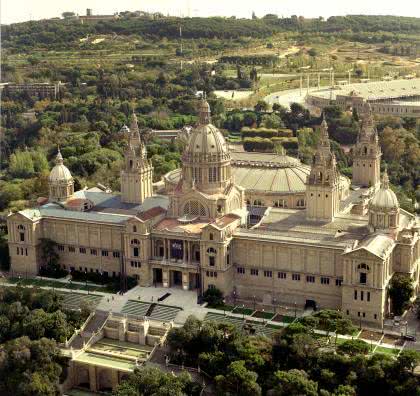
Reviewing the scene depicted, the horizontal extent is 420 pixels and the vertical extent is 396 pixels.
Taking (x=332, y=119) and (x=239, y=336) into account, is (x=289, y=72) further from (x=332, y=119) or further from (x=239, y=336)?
(x=239, y=336)

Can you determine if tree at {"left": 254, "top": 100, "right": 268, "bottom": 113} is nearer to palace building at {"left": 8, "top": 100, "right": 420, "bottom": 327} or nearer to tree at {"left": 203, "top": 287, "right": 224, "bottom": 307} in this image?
palace building at {"left": 8, "top": 100, "right": 420, "bottom": 327}

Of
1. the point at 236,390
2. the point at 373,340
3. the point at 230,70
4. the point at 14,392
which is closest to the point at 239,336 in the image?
the point at 236,390

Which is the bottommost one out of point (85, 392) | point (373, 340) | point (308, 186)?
point (85, 392)

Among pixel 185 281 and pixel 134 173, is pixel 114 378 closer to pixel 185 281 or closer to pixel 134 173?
pixel 185 281

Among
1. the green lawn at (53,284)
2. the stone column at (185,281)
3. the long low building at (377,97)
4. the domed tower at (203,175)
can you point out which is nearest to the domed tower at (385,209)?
the domed tower at (203,175)

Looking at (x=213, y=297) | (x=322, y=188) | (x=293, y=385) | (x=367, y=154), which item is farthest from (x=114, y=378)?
(x=367, y=154)

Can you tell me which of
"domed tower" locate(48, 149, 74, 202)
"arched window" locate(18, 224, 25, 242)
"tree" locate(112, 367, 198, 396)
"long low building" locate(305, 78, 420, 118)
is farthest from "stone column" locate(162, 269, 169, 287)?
"long low building" locate(305, 78, 420, 118)
